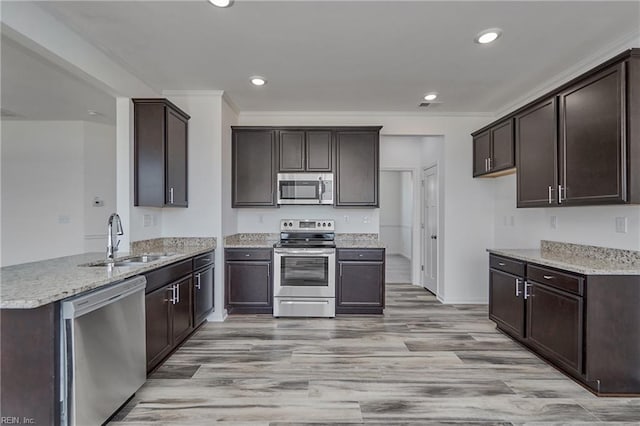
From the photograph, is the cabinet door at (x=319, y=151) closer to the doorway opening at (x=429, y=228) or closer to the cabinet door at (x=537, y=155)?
the doorway opening at (x=429, y=228)

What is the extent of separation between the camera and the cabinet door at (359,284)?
13.5ft

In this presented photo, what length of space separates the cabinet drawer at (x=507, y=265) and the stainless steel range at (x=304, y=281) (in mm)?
1818

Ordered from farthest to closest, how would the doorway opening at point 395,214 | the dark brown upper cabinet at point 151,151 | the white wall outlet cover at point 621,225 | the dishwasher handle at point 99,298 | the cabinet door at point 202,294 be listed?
the doorway opening at point 395,214 < the cabinet door at point 202,294 < the dark brown upper cabinet at point 151,151 < the white wall outlet cover at point 621,225 < the dishwasher handle at point 99,298

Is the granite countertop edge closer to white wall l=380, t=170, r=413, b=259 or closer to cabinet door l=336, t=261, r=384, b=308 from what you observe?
cabinet door l=336, t=261, r=384, b=308

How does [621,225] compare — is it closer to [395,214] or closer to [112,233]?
[112,233]

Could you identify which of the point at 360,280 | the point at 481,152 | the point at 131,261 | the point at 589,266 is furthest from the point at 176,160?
the point at 589,266

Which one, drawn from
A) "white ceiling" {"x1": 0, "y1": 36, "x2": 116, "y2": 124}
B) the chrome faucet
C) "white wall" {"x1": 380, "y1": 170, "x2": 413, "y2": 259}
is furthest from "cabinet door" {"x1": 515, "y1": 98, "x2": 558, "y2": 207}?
"white wall" {"x1": 380, "y1": 170, "x2": 413, "y2": 259}

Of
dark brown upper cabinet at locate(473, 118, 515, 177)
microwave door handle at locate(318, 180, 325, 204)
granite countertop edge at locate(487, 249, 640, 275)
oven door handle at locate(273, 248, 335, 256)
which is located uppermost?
dark brown upper cabinet at locate(473, 118, 515, 177)

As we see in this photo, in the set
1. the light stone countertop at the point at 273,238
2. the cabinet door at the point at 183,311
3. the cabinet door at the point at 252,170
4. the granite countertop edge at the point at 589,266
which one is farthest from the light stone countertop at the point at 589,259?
the cabinet door at the point at 183,311

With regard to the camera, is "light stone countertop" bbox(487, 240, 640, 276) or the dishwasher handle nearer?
the dishwasher handle

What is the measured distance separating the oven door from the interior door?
2026 mm

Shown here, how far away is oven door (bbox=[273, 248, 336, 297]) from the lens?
4.08 meters

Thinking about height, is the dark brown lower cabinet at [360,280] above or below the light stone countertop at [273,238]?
below

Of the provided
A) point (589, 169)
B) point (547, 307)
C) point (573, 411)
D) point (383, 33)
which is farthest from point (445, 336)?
point (383, 33)
